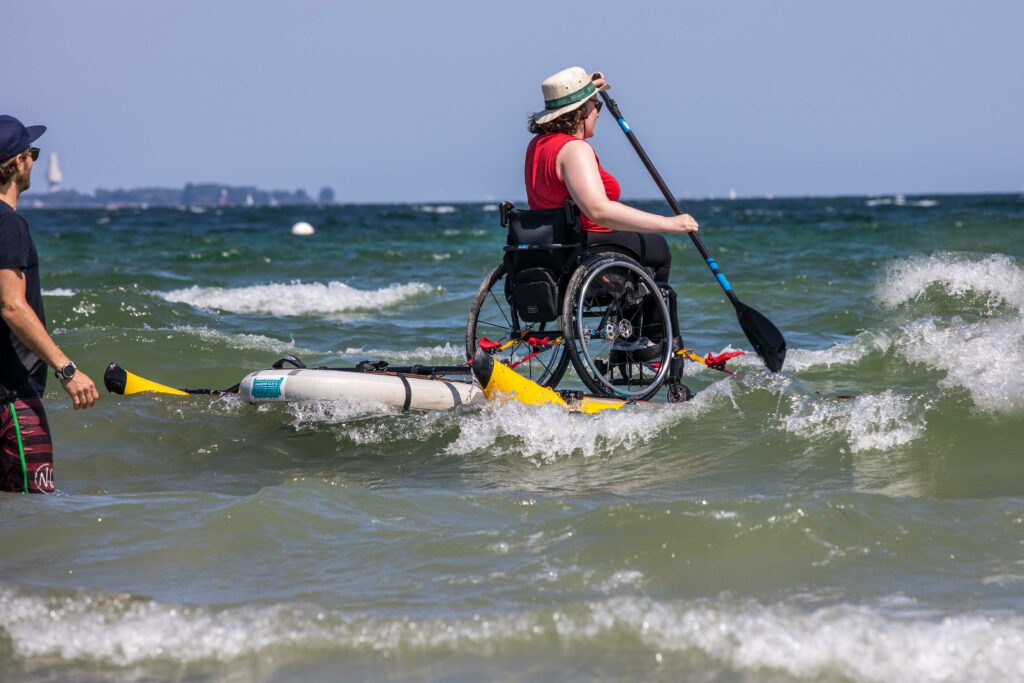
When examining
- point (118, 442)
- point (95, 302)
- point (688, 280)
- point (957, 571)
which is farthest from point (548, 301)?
point (688, 280)

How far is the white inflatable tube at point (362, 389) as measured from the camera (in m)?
5.88

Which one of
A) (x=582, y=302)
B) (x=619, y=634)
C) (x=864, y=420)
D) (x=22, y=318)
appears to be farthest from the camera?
(x=582, y=302)

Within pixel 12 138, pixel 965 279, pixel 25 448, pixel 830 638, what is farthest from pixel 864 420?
pixel 965 279

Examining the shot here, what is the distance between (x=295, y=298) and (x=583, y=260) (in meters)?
8.98

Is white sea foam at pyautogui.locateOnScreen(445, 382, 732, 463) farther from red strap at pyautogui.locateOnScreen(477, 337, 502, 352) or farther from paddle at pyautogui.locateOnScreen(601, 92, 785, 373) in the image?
paddle at pyautogui.locateOnScreen(601, 92, 785, 373)

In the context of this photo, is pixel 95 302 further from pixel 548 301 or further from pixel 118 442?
pixel 548 301

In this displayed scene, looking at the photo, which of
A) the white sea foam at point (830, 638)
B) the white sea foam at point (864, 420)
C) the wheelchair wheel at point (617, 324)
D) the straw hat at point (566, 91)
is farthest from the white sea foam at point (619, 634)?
the straw hat at point (566, 91)

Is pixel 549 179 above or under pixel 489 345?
above

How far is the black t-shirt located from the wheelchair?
2.31m

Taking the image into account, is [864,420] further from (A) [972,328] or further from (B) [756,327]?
(A) [972,328]

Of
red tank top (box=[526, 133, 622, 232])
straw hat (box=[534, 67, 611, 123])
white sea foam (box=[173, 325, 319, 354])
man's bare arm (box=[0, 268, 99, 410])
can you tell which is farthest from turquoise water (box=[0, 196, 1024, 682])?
straw hat (box=[534, 67, 611, 123])

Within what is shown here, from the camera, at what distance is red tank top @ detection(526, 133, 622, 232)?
559cm

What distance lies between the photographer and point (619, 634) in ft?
10.2

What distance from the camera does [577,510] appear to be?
411 cm
